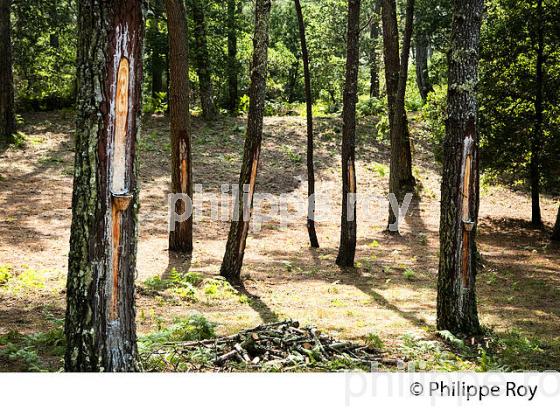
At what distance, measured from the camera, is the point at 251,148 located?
37.7 feet

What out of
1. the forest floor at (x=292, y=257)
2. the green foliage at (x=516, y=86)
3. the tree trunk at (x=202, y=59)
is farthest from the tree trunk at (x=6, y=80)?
the green foliage at (x=516, y=86)

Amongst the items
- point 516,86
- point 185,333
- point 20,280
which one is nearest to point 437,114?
point 516,86

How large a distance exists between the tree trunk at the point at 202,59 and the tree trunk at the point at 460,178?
18.0 meters

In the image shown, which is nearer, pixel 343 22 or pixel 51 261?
pixel 51 261

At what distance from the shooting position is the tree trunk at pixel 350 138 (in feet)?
43.1

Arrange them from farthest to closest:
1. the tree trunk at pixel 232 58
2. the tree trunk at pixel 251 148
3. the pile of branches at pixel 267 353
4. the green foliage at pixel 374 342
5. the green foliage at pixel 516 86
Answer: the tree trunk at pixel 232 58 < the green foliage at pixel 516 86 < the tree trunk at pixel 251 148 < the green foliage at pixel 374 342 < the pile of branches at pixel 267 353

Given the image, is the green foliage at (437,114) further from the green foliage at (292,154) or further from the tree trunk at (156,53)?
the tree trunk at (156,53)

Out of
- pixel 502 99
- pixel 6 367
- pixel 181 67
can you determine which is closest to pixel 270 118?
pixel 502 99

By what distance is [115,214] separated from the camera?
16.2ft

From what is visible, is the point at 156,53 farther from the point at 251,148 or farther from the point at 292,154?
the point at 251,148

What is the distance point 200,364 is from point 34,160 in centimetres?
1572

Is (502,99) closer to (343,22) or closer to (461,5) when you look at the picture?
(461,5)

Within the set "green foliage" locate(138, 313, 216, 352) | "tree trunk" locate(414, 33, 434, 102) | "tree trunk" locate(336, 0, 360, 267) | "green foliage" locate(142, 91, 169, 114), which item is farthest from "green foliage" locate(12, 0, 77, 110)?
"green foliage" locate(138, 313, 216, 352)

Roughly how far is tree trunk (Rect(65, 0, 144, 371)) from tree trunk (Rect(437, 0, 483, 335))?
440 centimetres
